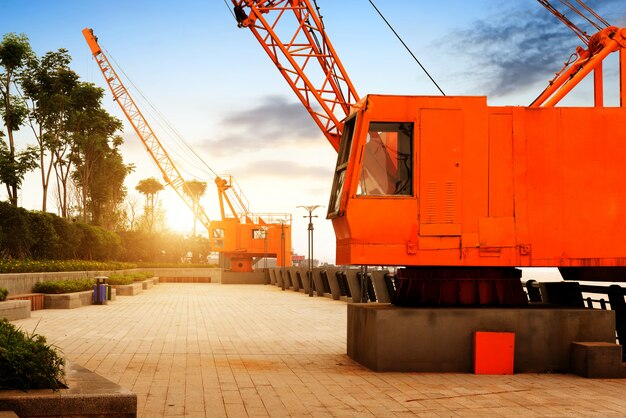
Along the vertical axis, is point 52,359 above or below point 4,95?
below

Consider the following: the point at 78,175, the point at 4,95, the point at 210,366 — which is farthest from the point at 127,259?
the point at 210,366

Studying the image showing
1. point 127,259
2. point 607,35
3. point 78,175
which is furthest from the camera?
point 127,259

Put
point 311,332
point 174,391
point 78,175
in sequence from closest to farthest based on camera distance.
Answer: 1. point 174,391
2. point 311,332
3. point 78,175

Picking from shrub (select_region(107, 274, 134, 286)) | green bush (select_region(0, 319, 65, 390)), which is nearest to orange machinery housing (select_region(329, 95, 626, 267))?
green bush (select_region(0, 319, 65, 390))

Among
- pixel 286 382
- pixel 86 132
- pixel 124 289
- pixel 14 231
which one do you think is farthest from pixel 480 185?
Result: pixel 86 132

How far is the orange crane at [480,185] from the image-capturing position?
11.2m

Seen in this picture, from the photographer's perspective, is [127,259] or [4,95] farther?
[127,259]

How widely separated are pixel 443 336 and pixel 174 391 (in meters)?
4.14

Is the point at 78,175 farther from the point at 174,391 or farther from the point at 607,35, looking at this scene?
the point at 174,391

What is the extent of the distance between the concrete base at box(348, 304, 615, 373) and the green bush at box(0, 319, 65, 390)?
5.35 m

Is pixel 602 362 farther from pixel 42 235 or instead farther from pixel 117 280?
pixel 117 280

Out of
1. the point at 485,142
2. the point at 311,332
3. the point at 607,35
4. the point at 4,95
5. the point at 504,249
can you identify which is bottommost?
the point at 311,332

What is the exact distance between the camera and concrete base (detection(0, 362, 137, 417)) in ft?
20.3

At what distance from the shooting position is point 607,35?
19.5 m
